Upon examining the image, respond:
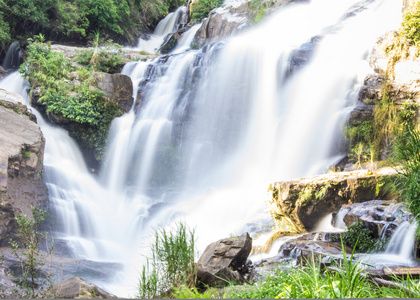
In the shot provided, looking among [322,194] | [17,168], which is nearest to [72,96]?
[17,168]

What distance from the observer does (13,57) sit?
1547cm

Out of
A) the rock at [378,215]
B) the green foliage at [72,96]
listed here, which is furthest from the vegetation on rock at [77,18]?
the rock at [378,215]

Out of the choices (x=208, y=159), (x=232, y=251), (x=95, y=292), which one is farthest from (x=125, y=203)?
(x=95, y=292)

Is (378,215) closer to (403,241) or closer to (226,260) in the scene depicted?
(403,241)

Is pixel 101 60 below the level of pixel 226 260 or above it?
above

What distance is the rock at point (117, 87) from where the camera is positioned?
40.3 feet

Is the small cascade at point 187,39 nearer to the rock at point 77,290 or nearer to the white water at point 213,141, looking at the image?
the white water at point 213,141

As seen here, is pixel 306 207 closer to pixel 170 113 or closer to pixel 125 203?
pixel 125 203

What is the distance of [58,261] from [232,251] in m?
3.44

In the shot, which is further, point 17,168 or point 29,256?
point 17,168

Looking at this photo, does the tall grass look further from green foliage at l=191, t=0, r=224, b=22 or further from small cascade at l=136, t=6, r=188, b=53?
green foliage at l=191, t=0, r=224, b=22

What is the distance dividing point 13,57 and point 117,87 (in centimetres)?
636

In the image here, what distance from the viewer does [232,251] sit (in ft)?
17.8

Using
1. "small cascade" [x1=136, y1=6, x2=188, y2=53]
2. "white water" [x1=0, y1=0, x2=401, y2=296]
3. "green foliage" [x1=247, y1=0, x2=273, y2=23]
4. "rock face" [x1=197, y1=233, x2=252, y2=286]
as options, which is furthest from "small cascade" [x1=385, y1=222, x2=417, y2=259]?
"small cascade" [x1=136, y1=6, x2=188, y2=53]
